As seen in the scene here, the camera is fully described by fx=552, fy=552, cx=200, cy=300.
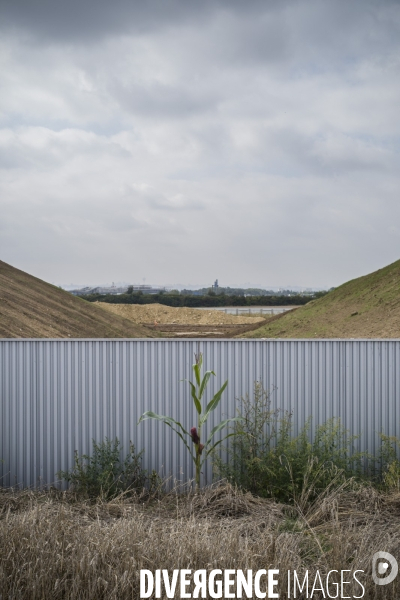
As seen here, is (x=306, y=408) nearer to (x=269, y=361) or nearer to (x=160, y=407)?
(x=269, y=361)

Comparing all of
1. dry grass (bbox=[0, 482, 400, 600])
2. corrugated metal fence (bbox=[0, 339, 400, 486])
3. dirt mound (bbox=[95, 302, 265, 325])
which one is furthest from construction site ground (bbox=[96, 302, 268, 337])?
dry grass (bbox=[0, 482, 400, 600])

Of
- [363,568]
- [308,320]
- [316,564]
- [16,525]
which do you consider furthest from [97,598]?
[308,320]

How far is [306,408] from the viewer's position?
24.2 feet

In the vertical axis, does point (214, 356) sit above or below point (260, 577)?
above

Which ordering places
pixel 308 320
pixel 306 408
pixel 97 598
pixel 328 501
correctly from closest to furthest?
pixel 97 598 < pixel 328 501 < pixel 306 408 < pixel 308 320

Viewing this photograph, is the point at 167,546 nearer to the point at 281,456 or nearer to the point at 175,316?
the point at 281,456

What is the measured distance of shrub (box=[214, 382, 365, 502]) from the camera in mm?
6223

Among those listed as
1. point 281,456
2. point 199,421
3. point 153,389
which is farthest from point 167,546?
point 153,389

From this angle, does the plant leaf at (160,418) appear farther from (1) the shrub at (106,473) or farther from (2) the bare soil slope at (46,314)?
(2) the bare soil slope at (46,314)

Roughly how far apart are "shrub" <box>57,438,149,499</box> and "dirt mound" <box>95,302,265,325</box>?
36671 mm

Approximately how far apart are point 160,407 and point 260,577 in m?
3.38

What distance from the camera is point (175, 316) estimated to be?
159 ft

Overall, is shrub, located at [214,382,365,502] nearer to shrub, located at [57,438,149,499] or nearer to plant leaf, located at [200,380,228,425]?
plant leaf, located at [200,380,228,425]

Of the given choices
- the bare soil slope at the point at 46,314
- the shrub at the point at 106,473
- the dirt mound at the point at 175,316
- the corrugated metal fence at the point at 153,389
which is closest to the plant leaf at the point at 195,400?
the corrugated metal fence at the point at 153,389
